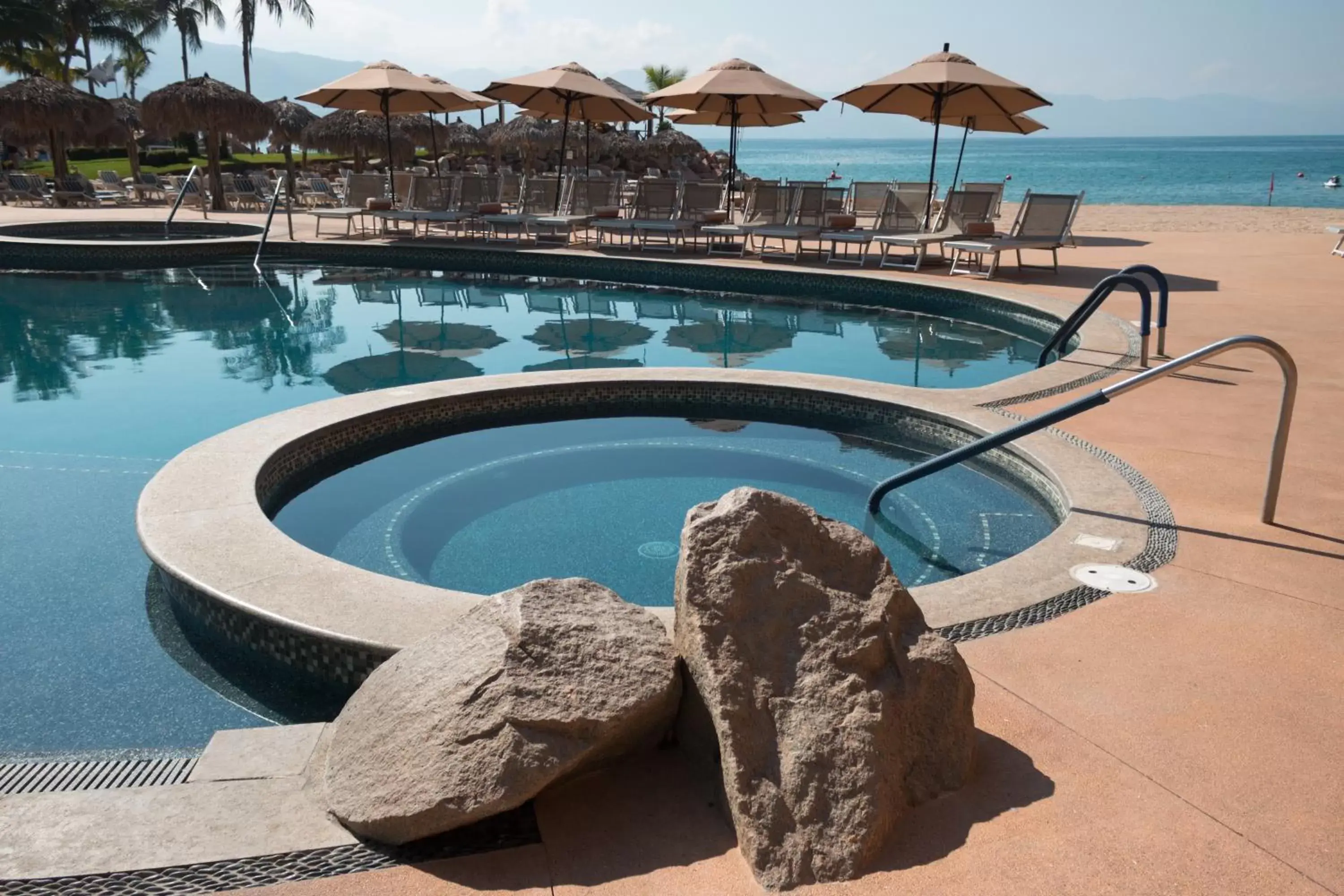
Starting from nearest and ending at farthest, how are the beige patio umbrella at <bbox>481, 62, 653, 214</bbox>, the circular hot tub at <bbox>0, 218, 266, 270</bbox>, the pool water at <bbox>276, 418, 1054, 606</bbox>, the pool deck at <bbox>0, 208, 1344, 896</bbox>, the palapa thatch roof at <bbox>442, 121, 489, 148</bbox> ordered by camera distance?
1. the pool deck at <bbox>0, 208, 1344, 896</bbox>
2. the pool water at <bbox>276, 418, 1054, 606</bbox>
3. the circular hot tub at <bbox>0, 218, 266, 270</bbox>
4. the beige patio umbrella at <bbox>481, 62, 653, 214</bbox>
5. the palapa thatch roof at <bbox>442, 121, 489, 148</bbox>

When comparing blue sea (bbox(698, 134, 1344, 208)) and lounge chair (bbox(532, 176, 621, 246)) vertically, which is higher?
blue sea (bbox(698, 134, 1344, 208))

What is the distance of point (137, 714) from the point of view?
3.57m

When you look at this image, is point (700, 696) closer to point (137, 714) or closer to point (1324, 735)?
point (1324, 735)

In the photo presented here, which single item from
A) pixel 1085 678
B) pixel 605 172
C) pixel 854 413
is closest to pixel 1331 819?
pixel 1085 678

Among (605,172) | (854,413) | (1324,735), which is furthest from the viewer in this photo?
(605,172)

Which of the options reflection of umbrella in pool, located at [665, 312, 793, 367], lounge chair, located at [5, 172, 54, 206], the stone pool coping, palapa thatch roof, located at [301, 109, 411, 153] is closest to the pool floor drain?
the stone pool coping

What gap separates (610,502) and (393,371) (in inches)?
144

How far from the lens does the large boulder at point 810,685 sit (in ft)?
7.57

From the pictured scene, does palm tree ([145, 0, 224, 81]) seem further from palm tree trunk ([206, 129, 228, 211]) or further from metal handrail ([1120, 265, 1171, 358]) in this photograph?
metal handrail ([1120, 265, 1171, 358])

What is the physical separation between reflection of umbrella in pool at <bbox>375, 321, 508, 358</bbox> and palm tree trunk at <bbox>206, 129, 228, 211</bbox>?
1265cm

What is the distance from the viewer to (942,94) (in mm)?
14219

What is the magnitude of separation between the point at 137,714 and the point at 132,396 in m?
5.20

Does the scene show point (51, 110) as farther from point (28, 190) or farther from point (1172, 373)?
point (1172, 373)

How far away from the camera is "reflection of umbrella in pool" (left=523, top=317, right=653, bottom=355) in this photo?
973cm
